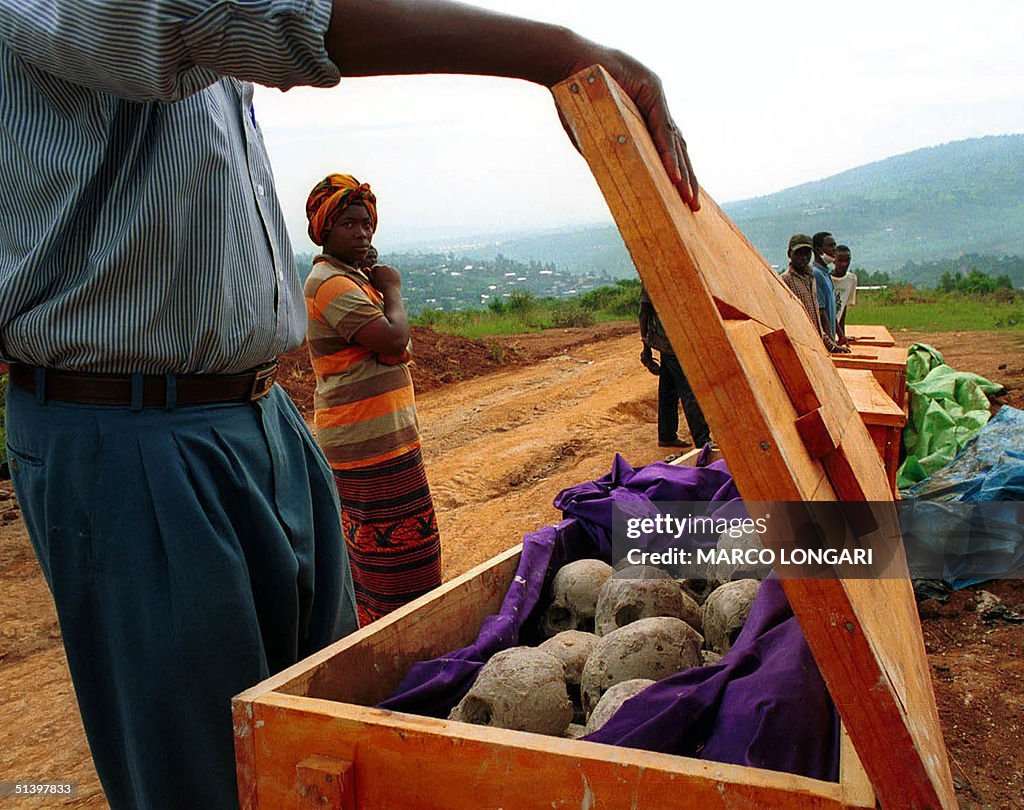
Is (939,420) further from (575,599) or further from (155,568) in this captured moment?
(155,568)

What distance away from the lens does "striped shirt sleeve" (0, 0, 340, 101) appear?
1.16 m

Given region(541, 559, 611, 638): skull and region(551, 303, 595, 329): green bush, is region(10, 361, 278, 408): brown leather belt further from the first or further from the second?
region(551, 303, 595, 329): green bush

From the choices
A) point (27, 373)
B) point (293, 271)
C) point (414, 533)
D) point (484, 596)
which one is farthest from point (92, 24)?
point (414, 533)

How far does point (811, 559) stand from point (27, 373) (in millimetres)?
1492

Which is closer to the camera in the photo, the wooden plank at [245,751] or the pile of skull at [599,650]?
the wooden plank at [245,751]

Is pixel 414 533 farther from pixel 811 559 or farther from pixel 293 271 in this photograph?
pixel 811 559

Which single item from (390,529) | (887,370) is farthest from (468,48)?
(887,370)

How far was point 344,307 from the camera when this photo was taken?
11.3 feet

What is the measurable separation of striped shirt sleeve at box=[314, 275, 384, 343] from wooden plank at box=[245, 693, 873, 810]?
6.44 ft

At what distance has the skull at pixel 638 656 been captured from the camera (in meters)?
1.95

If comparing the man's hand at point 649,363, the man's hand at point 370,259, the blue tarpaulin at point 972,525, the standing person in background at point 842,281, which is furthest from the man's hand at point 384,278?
the standing person in background at point 842,281

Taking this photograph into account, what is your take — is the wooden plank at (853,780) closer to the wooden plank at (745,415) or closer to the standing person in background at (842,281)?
the wooden plank at (745,415)

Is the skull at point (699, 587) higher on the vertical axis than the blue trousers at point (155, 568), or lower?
lower

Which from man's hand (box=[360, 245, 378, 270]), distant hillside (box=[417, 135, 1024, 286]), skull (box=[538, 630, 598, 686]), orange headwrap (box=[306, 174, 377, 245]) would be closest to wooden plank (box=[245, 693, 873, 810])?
skull (box=[538, 630, 598, 686])
